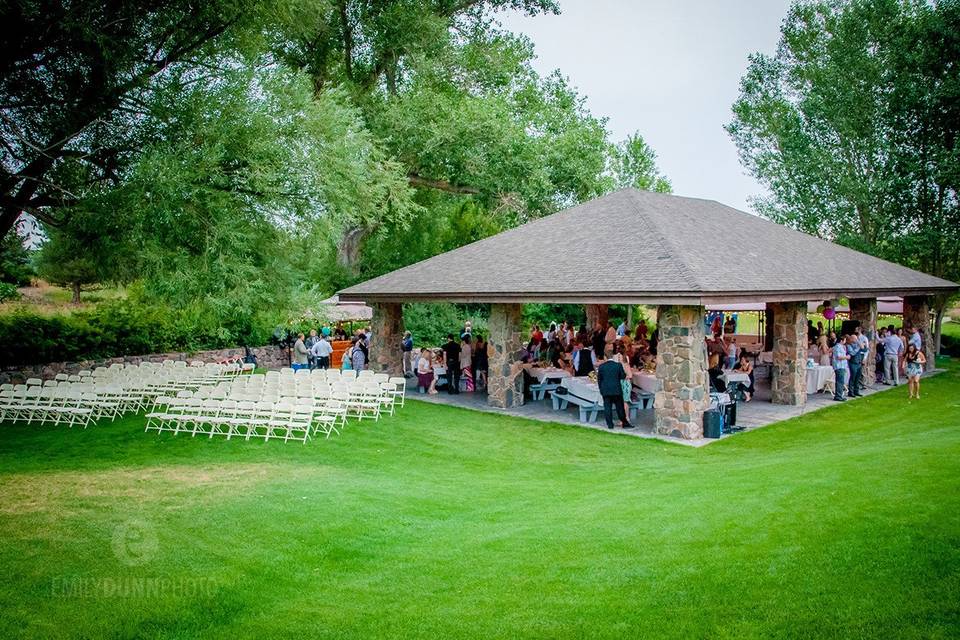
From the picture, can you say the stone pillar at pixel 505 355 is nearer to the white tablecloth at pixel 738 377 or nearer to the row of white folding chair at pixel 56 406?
the white tablecloth at pixel 738 377

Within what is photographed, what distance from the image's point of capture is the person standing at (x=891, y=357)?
21.3 metres

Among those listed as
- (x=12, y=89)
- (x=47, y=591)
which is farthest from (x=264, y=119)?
(x=47, y=591)

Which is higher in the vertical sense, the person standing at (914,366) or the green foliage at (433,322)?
the green foliage at (433,322)

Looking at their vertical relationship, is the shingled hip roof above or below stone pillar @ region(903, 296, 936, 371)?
above

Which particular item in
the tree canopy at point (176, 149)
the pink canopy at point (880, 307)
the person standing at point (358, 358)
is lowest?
the person standing at point (358, 358)

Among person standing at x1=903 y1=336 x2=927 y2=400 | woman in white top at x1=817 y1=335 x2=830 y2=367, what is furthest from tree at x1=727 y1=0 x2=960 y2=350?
woman in white top at x1=817 y1=335 x2=830 y2=367

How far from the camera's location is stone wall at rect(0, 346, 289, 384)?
20297mm

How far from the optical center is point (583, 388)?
16.0m

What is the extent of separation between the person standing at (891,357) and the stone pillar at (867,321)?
46 centimetres

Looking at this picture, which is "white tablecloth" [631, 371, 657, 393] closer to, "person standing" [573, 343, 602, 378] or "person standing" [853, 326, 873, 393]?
"person standing" [573, 343, 602, 378]

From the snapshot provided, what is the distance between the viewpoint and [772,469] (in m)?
9.88

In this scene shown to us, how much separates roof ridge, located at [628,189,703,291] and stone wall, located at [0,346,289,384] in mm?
16168

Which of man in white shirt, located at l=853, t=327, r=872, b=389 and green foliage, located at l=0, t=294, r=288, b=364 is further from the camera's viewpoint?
green foliage, located at l=0, t=294, r=288, b=364

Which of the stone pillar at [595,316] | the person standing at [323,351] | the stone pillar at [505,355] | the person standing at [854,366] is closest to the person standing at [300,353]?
the person standing at [323,351]
